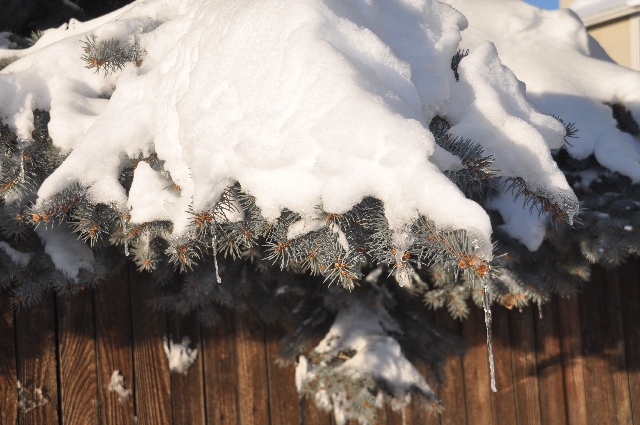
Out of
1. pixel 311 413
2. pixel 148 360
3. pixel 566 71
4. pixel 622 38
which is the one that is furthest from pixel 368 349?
pixel 622 38

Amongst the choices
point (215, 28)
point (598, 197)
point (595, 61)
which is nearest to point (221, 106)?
point (215, 28)

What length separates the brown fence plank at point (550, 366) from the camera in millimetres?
3625

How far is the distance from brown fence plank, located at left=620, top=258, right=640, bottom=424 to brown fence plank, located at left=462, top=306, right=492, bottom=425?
1134 millimetres

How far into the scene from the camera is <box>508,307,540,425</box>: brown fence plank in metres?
3.54

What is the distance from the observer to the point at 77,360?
2627 mm

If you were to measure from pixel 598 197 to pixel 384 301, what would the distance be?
1.14 meters

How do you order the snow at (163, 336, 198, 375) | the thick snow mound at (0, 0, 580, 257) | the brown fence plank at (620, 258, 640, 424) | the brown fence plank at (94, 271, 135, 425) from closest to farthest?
the thick snow mound at (0, 0, 580, 257), the brown fence plank at (94, 271, 135, 425), the snow at (163, 336, 198, 375), the brown fence plank at (620, 258, 640, 424)

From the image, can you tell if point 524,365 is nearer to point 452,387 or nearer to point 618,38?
point 452,387

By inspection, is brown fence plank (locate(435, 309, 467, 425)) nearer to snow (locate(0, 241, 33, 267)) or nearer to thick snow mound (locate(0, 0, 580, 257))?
thick snow mound (locate(0, 0, 580, 257))

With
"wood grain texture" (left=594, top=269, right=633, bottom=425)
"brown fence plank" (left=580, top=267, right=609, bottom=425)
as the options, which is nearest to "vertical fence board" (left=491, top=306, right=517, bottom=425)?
"brown fence plank" (left=580, top=267, right=609, bottom=425)

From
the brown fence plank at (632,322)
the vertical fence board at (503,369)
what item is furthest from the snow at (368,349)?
the brown fence plank at (632,322)

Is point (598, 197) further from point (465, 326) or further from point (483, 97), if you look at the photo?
point (483, 97)

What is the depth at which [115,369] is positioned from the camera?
269 cm

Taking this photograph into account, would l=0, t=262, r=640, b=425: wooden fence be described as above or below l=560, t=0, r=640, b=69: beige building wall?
below
